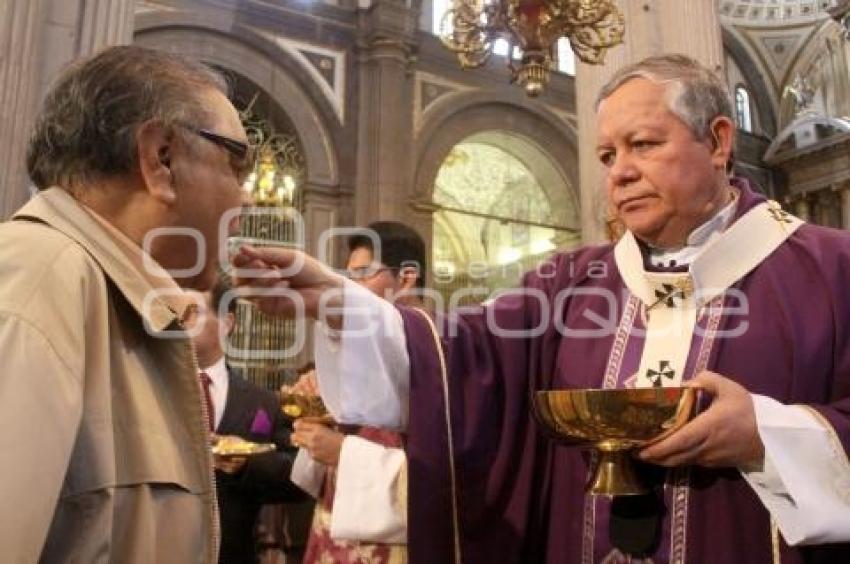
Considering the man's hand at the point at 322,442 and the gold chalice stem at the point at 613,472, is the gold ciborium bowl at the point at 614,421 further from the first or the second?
the man's hand at the point at 322,442

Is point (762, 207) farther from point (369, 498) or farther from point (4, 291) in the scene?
point (4, 291)

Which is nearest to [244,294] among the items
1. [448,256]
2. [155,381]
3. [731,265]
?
[155,381]

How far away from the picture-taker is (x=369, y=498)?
2.50 meters

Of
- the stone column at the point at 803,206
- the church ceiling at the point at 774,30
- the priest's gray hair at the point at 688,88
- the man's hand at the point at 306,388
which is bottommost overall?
the man's hand at the point at 306,388

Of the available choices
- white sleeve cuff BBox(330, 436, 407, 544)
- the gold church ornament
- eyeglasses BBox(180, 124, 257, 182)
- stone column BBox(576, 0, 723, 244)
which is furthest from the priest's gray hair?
the gold church ornament

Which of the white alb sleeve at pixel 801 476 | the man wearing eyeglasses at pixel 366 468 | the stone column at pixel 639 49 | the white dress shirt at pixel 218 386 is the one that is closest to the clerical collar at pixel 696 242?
the white alb sleeve at pixel 801 476

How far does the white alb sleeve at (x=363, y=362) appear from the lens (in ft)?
6.25

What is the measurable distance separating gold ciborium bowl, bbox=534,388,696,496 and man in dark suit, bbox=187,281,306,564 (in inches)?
74.2

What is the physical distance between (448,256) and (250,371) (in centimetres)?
657

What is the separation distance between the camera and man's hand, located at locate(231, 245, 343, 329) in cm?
165

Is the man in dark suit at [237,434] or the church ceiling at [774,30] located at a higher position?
the church ceiling at [774,30]

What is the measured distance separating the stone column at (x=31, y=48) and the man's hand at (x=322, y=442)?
2490 mm

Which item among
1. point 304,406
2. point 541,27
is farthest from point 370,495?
point 541,27

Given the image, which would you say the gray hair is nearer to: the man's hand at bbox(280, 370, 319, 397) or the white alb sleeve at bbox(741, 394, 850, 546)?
the white alb sleeve at bbox(741, 394, 850, 546)
